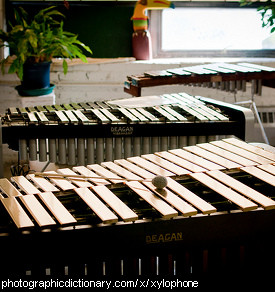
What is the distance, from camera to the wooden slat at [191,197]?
1.90m

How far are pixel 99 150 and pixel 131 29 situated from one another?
2.48 m

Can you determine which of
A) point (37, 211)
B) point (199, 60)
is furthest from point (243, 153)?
point (199, 60)

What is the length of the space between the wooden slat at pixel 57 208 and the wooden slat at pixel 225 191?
0.57m

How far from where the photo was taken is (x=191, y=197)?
6.59 feet

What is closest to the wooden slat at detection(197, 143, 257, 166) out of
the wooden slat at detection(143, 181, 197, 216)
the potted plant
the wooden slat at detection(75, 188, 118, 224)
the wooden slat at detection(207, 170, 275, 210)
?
the wooden slat at detection(207, 170, 275, 210)

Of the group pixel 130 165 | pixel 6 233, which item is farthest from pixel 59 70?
pixel 6 233

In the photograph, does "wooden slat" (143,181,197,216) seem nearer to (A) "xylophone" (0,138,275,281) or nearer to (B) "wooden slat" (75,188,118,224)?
(A) "xylophone" (0,138,275,281)

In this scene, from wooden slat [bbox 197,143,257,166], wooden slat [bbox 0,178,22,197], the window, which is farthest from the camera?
the window

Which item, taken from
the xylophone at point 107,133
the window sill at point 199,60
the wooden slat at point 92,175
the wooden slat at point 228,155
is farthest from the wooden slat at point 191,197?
the window sill at point 199,60

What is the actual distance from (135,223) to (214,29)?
4021 mm

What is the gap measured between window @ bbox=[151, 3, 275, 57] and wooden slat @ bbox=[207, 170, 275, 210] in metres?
3.45

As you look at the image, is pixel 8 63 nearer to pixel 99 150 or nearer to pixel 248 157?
pixel 99 150

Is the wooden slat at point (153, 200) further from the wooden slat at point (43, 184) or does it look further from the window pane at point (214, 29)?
the window pane at point (214, 29)

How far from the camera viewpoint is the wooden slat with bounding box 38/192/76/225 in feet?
5.91
